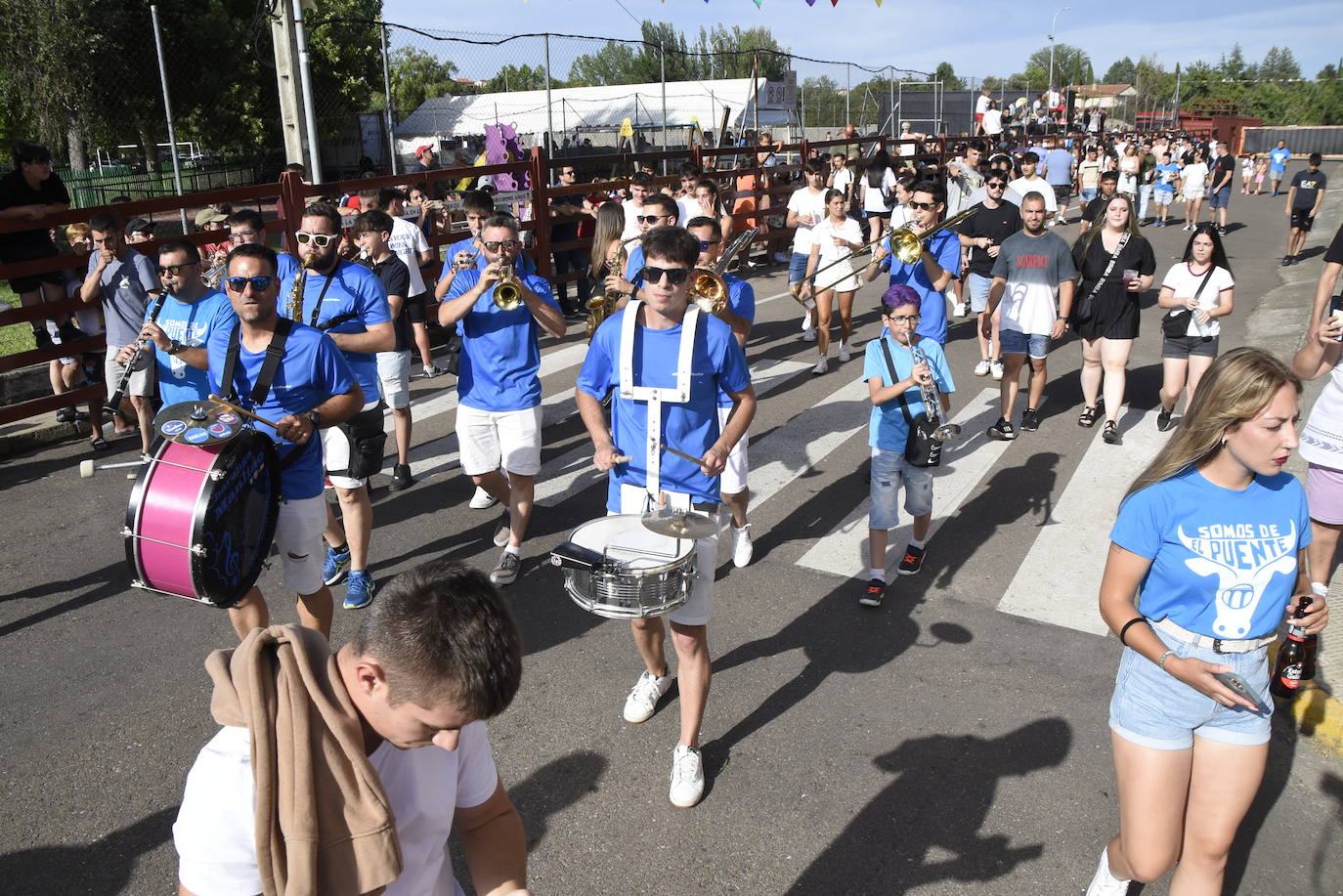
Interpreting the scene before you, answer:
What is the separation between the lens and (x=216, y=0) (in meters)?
30.6

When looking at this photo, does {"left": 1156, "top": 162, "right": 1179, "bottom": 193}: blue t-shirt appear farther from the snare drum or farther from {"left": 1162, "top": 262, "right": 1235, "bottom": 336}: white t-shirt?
the snare drum

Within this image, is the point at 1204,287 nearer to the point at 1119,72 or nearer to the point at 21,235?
the point at 21,235

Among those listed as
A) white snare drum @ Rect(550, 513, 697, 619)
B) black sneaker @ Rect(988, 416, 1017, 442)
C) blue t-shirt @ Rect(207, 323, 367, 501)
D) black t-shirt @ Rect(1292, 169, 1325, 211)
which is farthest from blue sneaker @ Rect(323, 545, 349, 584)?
black t-shirt @ Rect(1292, 169, 1325, 211)

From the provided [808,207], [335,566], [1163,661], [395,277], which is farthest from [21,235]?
[1163,661]

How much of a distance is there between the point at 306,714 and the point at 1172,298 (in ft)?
25.2

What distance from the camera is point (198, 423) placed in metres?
3.76

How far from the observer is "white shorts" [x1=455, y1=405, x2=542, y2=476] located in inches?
230

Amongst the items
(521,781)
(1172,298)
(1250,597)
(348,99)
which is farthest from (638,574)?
(348,99)

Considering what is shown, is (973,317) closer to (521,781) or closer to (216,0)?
(521,781)

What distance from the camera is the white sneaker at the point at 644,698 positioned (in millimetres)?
4344

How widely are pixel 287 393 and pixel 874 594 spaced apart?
3.21 metres

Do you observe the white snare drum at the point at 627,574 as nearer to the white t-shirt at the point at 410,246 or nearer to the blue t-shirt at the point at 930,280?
the blue t-shirt at the point at 930,280

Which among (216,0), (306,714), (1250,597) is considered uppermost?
(216,0)

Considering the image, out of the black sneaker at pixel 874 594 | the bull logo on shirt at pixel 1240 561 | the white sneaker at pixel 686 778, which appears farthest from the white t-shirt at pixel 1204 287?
the white sneaker at pixel 686 778
